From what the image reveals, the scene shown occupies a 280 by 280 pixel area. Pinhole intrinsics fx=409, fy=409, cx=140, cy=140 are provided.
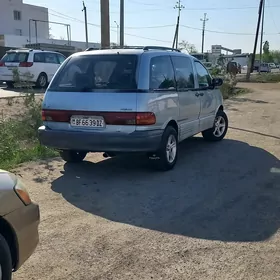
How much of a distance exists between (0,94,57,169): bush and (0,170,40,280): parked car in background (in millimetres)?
3767

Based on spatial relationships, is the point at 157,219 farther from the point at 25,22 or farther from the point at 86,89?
the point at 25,22

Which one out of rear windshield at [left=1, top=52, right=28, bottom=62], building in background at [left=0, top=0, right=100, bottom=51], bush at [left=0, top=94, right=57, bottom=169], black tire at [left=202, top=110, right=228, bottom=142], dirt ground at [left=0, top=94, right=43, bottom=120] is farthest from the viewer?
building in background at [left=0, top=0, right=100, bottom=51]

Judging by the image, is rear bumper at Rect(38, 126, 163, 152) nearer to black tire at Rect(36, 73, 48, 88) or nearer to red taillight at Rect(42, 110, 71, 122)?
red taillight at Rect(42, 110, 71, 122)

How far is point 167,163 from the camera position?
631 cm

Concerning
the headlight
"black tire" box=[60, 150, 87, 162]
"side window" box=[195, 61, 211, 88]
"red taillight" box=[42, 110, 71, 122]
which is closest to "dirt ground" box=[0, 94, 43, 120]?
"black tire" box=[60, 150, 87, 162]

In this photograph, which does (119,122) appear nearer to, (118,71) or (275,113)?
(118,71)

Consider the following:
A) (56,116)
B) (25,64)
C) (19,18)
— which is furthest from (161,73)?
(19,18)

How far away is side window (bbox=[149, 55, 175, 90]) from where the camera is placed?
6.04 meters

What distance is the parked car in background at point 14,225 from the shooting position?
2.71 m

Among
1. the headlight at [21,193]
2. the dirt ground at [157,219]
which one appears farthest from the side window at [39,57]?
the headlight at [21,193]

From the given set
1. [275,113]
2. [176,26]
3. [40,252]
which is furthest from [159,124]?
[176,26]

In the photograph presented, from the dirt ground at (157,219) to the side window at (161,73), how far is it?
1354 millimetres

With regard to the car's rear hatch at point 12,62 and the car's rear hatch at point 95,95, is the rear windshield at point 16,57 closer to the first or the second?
the car's rear hatch at point 12,62

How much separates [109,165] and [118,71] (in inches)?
67.0
